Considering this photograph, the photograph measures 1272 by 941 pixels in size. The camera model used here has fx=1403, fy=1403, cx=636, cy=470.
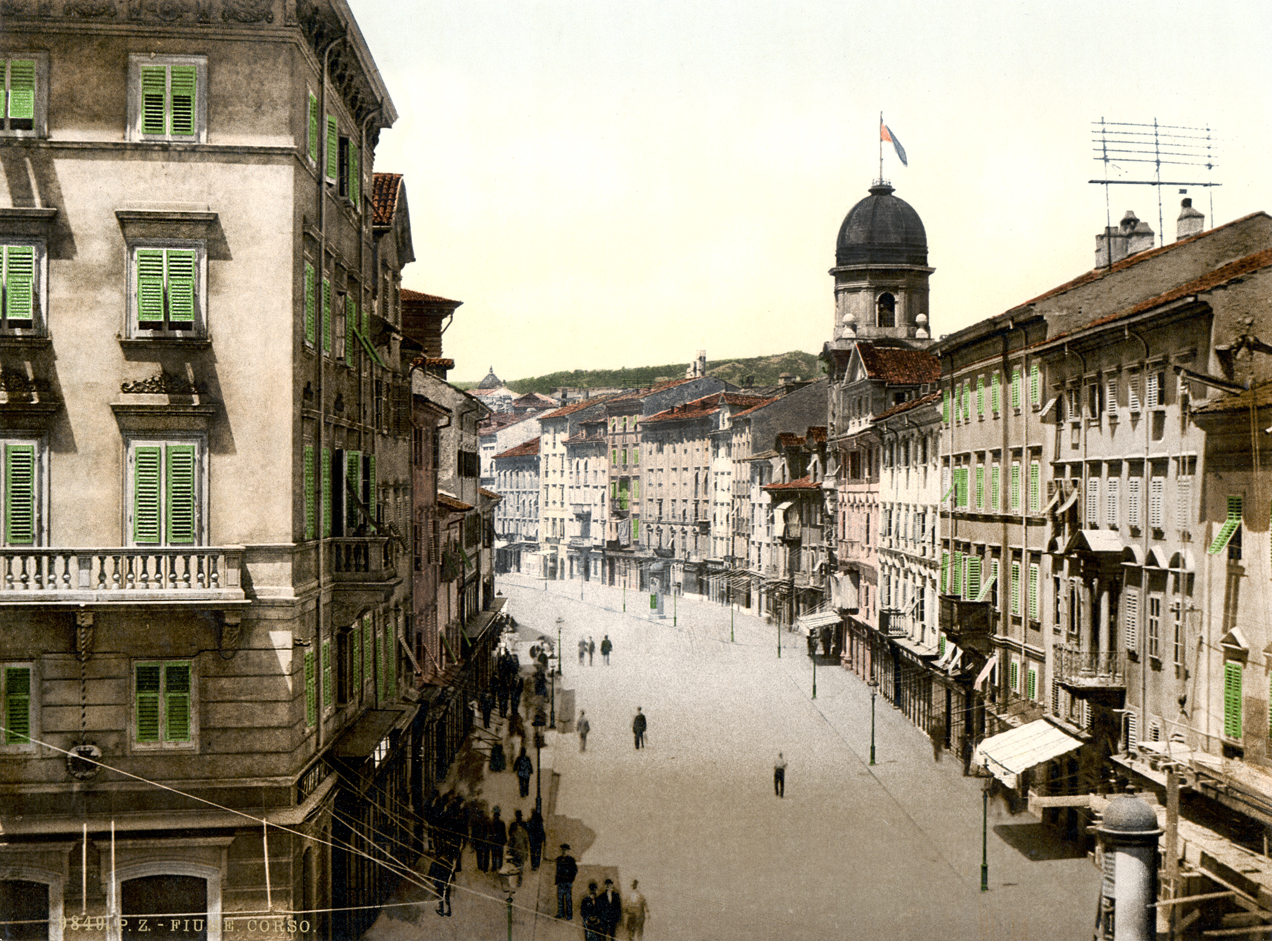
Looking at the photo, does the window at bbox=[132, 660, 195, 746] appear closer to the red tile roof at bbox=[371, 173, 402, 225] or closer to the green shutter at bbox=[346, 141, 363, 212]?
the green shutter at bbox=[346, 141, 363, 212]

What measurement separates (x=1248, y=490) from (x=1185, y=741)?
19.2 ft

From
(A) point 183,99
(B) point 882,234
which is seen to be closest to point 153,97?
(A) point 183,99

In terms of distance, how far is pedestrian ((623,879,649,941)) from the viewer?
2769 cm

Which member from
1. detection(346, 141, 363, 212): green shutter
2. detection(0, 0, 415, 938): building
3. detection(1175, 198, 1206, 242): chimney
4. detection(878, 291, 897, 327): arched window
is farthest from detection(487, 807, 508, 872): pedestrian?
detection(878, 291, 897, 327): arched window

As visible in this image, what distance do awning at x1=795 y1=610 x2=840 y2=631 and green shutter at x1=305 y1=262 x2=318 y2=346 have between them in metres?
48.0

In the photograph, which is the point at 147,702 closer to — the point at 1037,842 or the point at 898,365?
the point at 1037,842

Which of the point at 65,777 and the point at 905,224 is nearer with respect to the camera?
the point at 65,777

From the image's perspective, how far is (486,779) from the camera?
41438mm

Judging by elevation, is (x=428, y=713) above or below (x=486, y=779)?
above

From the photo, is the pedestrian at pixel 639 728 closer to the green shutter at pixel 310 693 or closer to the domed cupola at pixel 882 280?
the green shutter at pixel 310 693

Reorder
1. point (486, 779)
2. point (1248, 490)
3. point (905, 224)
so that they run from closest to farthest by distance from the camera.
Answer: point (1248, 490) → point (486, 779) → point (905, 224)

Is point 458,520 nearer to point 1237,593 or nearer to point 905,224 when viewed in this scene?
point 1237,593

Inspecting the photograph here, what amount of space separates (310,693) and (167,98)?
10.2 metres

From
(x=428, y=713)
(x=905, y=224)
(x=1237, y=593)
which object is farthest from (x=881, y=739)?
(x=905, y=224)
